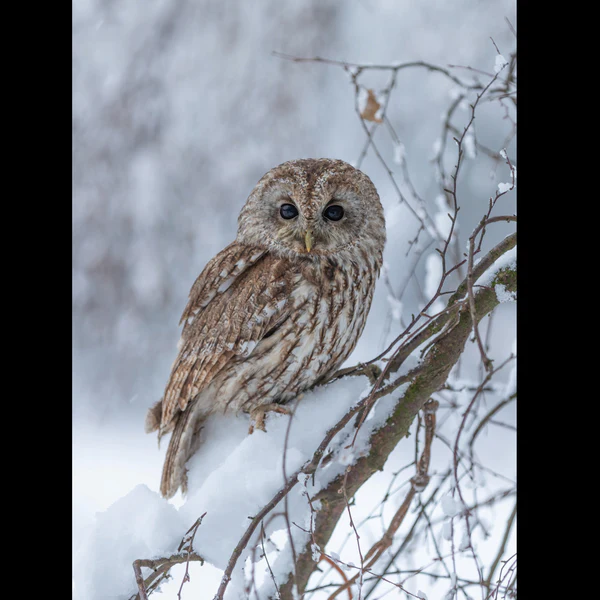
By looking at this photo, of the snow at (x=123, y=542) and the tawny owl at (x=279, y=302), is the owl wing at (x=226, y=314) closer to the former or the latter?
the tawny owl at (x=279, y=302)

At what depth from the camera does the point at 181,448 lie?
172cm

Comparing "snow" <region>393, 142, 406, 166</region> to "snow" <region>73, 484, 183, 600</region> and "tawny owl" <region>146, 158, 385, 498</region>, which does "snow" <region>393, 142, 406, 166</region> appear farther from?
"snow" <region>73, 484, 183, 600</region>

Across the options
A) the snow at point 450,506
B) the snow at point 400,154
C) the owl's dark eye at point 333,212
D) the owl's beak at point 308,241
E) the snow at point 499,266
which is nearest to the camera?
the snow at point 450,506

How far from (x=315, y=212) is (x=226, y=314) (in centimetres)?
37

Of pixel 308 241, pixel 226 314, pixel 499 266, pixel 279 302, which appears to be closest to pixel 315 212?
pixel 308 241

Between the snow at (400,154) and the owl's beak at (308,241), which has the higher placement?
the snow at (400,154)

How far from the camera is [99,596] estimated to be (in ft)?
4.31

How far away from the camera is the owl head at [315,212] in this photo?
158cm

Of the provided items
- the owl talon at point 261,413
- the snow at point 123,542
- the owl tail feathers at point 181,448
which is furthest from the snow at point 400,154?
the snow at point 123,542
